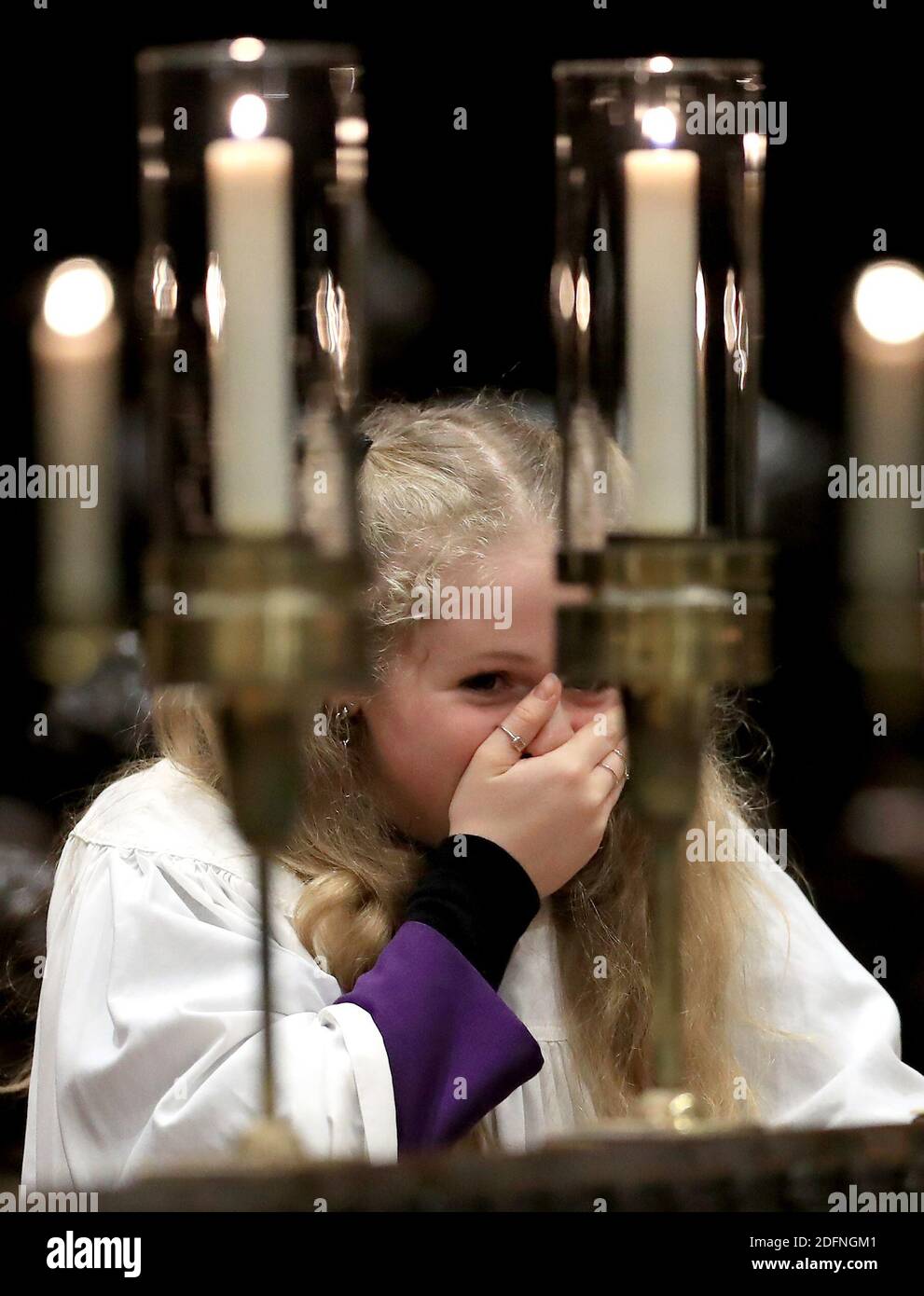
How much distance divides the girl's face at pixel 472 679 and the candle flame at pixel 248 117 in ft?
1.59

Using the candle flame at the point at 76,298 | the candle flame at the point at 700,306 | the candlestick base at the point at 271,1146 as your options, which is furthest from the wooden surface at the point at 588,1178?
the candle flame at the point at 76,298

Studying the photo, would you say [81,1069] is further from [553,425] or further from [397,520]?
[553,425]

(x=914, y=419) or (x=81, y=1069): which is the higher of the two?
(x=914, y=419)

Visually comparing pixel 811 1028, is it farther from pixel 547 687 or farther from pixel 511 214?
pixel 511 214

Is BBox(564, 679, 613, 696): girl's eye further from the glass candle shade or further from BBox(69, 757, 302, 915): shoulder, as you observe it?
the glass candle shade

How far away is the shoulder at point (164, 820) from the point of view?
1083mm

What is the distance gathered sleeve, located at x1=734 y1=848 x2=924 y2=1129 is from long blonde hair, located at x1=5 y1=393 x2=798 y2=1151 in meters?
0.02

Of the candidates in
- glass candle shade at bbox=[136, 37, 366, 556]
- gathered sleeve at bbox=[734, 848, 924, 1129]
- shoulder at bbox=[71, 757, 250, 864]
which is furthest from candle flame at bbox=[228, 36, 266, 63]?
gathered sleeve at bbox=[734, 848, 924, 1129]

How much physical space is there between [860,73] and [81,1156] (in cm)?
86

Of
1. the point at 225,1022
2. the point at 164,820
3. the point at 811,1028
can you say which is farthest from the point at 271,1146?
the point at 811,1028

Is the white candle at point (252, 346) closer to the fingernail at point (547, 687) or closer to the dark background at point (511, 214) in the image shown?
the dark background at point (511, 214)

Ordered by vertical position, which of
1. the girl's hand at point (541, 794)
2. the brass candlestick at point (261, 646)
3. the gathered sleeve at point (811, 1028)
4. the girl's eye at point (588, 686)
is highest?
the brass candlestick at point (261, 646)

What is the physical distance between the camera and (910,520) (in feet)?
3.89
